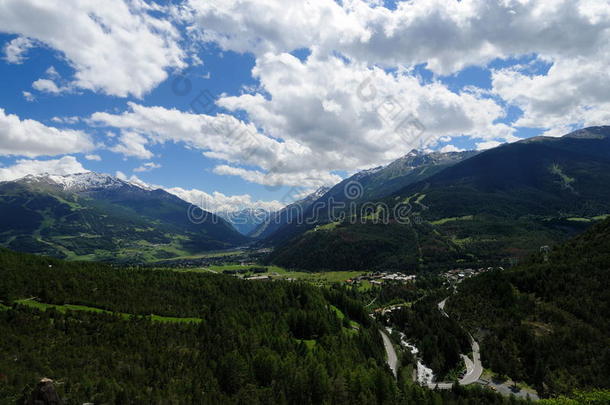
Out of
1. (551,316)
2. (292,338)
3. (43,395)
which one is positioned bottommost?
(292,338)

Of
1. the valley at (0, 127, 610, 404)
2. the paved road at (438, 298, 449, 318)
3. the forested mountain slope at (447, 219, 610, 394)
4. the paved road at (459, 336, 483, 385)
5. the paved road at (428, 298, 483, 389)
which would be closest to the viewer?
the valley at (0, 127, 610, 404)

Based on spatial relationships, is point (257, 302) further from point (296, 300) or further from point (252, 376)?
point (252, 376)

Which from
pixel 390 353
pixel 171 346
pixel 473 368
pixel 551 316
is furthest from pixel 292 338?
pixel 551 316

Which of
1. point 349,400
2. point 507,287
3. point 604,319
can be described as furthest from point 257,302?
point 604,319

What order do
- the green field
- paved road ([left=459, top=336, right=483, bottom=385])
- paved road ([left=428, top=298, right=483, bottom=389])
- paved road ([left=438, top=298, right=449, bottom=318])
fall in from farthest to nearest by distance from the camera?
paved road ([left=438, top=298, right=449, bottom=318]) → paved road ([left=459, top=336, right=483, bottom=385]) → paved road ([left=428, top=298, right=483, bottom=389]) → the green field

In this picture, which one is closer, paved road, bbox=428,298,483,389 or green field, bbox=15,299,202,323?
green field, bbox=15,299,202,323

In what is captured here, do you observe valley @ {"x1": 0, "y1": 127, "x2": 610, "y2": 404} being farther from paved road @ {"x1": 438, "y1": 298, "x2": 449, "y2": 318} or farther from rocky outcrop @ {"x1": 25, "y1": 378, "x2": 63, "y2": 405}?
rocky outcrop @ {"x1": 25, "y1": 378, "x2": 63, "y2": 405}

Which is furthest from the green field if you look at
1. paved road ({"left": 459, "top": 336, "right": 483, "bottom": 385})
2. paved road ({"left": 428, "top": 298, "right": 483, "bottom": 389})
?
paved road ({"left": 459, "top": 336, "right": 483, "bottom": 385})

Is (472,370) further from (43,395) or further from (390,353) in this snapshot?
(43,395)
